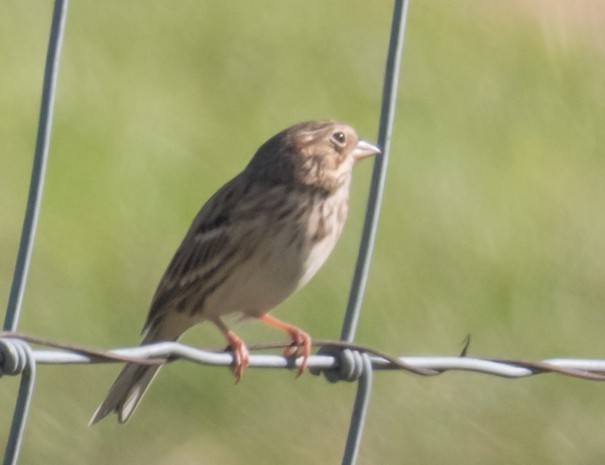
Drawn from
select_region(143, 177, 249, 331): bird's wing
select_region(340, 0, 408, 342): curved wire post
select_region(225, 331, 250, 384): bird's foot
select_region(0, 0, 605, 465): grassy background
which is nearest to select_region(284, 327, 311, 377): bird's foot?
select_region(225, 331, 250, 384): bird's foot

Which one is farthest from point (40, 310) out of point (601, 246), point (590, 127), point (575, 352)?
point (590, 127)

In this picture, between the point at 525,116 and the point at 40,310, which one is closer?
the point at 40,310

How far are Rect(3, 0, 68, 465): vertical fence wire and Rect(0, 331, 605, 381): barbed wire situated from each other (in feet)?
0.12

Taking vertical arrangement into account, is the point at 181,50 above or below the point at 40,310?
above

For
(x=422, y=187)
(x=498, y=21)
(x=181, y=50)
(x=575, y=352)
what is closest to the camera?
(x=575, y=352)

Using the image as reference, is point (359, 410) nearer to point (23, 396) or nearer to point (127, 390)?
point (23, 396)

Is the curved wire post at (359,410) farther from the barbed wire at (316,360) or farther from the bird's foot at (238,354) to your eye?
the bird's foot at (238,354)

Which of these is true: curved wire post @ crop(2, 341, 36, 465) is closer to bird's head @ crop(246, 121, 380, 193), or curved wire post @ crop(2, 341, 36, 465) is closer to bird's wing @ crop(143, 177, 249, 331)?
bird's wing @ crop(143, 177, 249, 331)

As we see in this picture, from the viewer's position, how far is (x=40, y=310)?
844 centimetres

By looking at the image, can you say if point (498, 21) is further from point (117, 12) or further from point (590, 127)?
point (117, 12)

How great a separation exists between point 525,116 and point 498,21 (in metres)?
1.55

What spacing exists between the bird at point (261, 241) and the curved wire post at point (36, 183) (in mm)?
1824

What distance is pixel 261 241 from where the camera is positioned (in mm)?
5695

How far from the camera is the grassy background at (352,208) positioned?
813cm
